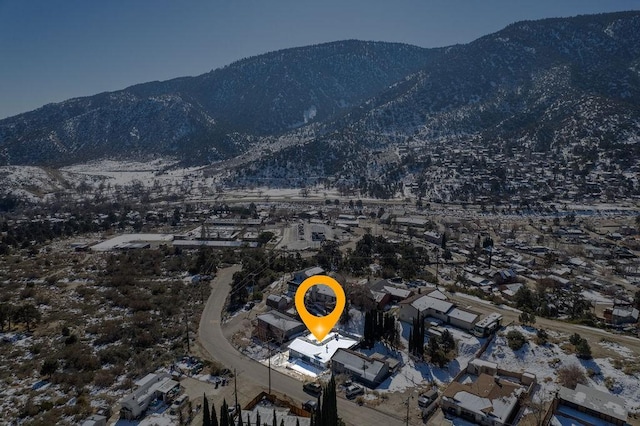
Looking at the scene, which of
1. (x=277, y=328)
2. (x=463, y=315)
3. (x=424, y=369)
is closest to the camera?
(x=424, y=369)

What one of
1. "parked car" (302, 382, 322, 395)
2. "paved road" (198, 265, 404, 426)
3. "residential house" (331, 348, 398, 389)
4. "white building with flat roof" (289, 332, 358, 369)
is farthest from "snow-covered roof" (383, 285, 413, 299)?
"paved road" (198, 265, 404, 426)

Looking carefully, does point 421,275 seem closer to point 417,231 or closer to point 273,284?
point 273,284

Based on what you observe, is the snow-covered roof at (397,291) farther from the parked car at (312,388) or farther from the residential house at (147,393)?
the residential house at (147,393)

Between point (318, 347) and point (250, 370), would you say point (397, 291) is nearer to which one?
point (318, 347)

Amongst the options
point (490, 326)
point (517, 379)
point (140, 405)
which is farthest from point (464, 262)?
point (140, 405)

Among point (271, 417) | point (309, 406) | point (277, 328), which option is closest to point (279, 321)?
point (277, 328)

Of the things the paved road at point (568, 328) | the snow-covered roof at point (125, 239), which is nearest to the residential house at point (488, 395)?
the paved road at point (568, 328)
